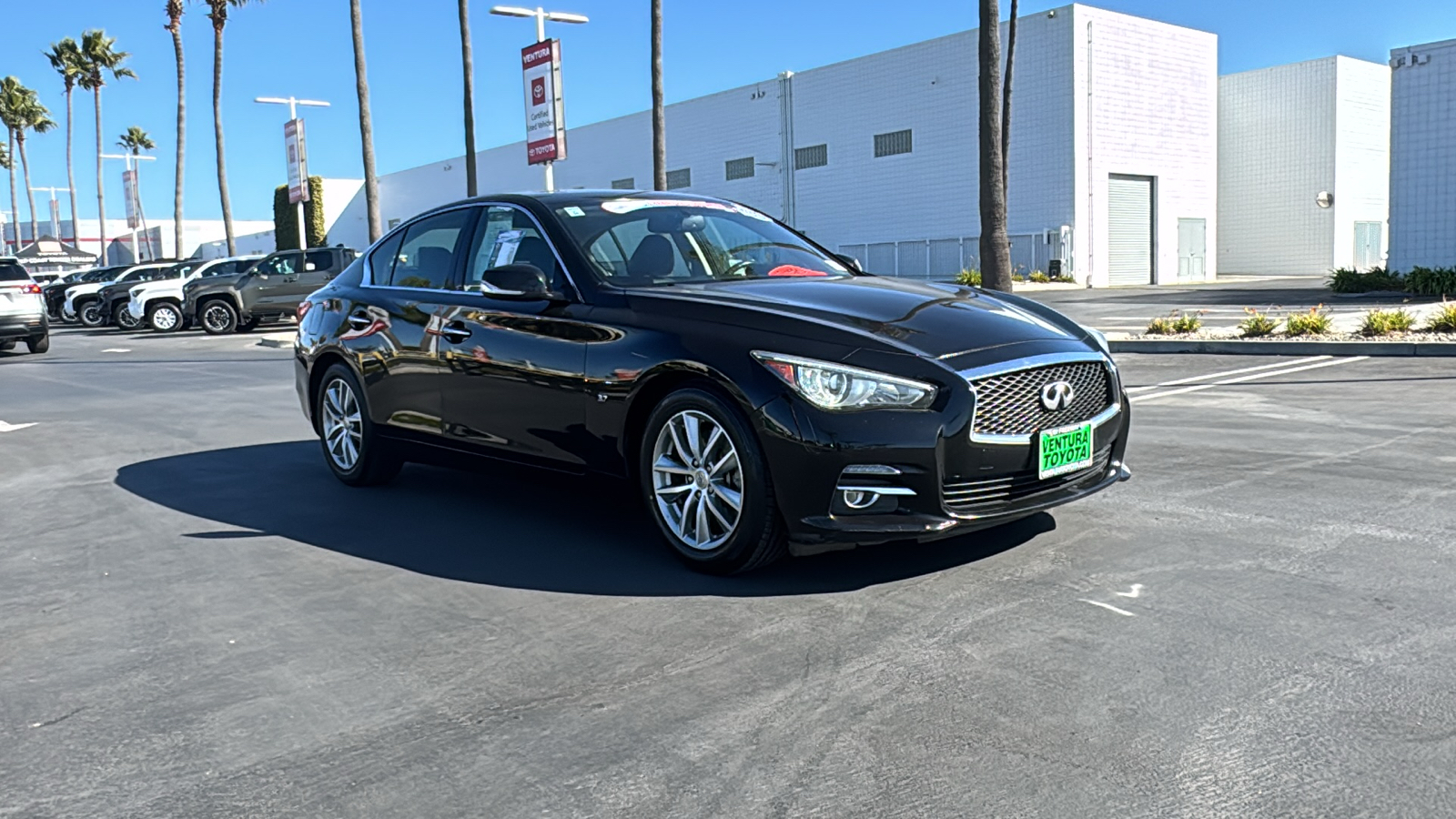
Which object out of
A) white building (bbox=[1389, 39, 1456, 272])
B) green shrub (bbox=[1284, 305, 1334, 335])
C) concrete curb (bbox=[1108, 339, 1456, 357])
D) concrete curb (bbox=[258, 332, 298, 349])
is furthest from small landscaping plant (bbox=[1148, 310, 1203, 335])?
concrete curb (bbox=[258, 332, 298, 349])

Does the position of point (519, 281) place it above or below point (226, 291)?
below

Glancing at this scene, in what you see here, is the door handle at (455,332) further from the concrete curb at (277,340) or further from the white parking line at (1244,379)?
the concrete curb at (277,340)

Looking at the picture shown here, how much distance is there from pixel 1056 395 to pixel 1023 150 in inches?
1445

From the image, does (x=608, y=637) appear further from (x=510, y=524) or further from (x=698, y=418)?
(x=510, y=524)

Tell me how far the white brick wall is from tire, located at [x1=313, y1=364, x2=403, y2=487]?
3393 centimetres

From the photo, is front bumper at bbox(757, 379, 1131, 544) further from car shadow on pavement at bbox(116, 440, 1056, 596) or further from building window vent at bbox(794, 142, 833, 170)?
building window vent at bbox(794, 142, 833, 170)

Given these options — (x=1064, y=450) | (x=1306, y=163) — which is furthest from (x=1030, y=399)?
(x=1306, y=163)

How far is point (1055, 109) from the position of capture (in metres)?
38.5

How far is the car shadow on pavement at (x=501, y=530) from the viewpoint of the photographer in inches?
198

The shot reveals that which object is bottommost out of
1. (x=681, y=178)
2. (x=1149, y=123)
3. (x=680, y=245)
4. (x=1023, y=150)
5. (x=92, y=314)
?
(x=92, y=314)

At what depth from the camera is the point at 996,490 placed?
15.5 feet

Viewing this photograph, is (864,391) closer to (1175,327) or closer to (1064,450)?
(1064,450)

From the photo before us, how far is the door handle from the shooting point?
20.2 feet

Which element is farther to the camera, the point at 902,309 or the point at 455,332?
the point at 455,332
